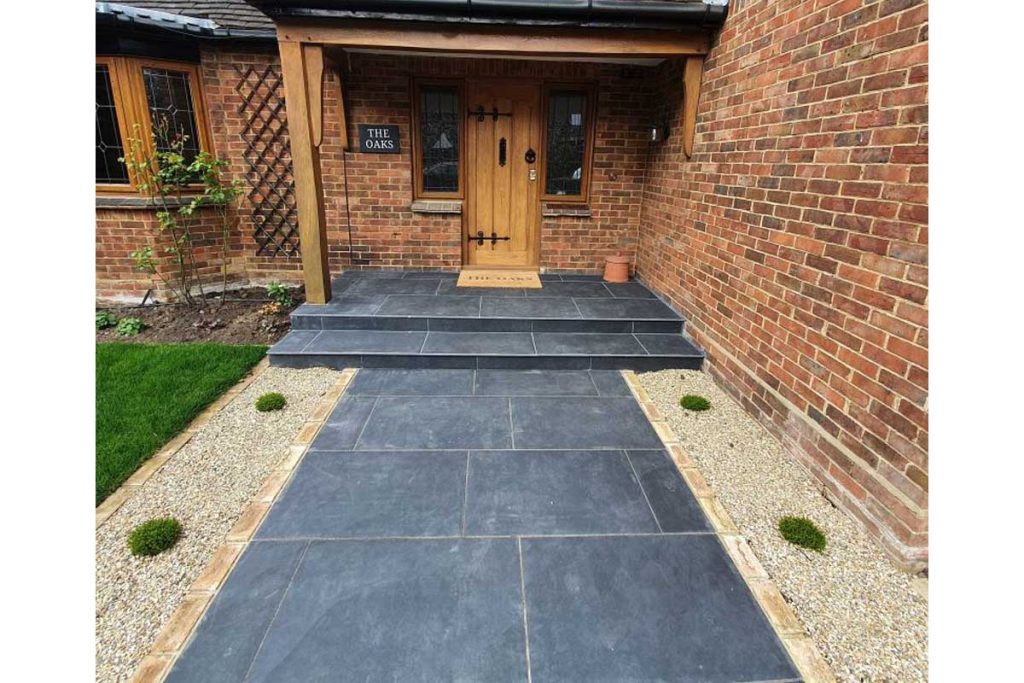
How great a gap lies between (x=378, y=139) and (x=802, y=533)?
5345 millimetres

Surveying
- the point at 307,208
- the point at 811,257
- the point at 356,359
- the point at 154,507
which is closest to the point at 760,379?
the point at 811,257

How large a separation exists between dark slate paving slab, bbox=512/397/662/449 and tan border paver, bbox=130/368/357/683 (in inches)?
51.3

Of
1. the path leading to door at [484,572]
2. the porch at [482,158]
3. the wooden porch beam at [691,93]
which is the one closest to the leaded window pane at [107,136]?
the porch at [482,158]

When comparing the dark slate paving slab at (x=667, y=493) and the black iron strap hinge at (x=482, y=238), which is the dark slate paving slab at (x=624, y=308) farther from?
the dark slate paving slab at (x=667, y=493)

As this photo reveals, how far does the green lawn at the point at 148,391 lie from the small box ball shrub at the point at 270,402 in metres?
0.38

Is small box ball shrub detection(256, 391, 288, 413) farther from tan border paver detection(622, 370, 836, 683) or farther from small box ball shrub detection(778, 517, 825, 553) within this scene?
small box ball shrub detection(778, 517, 825, 553)

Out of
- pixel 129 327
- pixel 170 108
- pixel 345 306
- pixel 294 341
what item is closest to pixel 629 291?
pixel 345 306

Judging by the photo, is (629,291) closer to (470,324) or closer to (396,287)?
(470,324)

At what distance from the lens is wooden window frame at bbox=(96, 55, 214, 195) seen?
4.81 m

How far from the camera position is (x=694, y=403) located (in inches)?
134

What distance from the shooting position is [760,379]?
322cm

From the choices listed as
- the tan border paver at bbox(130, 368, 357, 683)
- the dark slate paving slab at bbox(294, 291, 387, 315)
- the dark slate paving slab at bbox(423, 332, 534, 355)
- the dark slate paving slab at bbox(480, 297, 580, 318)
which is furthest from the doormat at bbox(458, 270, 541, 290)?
the tan border paver at bbox(130, 368, 357, 683)

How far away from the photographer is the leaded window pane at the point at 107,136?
4832mm

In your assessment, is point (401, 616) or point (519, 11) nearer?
point (401, 616)
